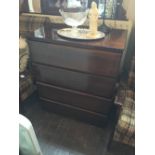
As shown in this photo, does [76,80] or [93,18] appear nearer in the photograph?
[93,18]

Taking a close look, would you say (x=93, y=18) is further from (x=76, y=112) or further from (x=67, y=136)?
(x=67, y=136)

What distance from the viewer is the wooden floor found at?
1.50m

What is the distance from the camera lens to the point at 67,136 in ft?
5.36

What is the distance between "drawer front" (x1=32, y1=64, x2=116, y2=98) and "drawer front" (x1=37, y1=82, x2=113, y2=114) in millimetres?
53

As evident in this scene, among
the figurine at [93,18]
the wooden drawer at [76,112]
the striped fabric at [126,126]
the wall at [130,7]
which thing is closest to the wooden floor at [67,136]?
the wooden drawer at [76,112]

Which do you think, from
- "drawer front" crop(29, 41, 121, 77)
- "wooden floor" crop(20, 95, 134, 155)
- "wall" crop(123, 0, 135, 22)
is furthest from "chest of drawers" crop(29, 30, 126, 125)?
"wall" crop(123, 0, 135, 22)

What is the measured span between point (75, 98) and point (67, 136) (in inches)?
15.2

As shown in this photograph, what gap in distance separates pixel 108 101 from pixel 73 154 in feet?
1.82

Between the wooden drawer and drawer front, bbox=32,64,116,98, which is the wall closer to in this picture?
drawer front, bbox=32,64,116,98

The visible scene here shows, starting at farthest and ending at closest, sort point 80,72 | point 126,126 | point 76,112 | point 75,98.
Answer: point 76,112, point 75,98, point 80,72, point 126,126

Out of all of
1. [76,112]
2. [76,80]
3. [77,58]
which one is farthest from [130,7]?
[76,112]

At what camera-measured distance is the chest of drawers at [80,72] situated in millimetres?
1274

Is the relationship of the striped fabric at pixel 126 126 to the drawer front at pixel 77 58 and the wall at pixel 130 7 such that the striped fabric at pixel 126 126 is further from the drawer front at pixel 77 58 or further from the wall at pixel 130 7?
the wall at pixel 130 7
